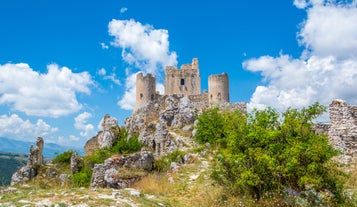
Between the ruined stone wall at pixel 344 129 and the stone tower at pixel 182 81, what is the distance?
120 ft

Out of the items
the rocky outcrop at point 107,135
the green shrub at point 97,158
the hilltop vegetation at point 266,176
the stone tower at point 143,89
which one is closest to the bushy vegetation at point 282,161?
the hilltop vegetation at point 266,176

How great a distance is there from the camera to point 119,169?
11883 millimetres

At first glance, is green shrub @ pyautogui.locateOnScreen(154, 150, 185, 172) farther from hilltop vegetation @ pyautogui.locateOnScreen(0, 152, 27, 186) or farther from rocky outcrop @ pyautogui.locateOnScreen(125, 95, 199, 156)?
hilltop vegetation @ pyautogui.locateOnScreen(0, 152, 27, 186)

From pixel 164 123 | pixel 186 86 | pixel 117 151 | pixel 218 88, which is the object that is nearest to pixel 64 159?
pixel 117 151

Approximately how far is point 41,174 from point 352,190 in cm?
2026

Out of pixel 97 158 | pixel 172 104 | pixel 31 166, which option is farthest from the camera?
pixel 172 104

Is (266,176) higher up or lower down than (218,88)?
lower down

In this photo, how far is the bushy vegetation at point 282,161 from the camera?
20.6 feet

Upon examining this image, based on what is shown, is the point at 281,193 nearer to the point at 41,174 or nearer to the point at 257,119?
the point at 257,119

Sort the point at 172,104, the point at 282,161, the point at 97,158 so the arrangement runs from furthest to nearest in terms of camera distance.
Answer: the point at 172,104
the point at 97,158
the point at 282,161

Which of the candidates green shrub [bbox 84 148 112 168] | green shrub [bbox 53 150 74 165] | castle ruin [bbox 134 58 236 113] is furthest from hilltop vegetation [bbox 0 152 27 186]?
castle ruin [bbox 134 58 236 113]

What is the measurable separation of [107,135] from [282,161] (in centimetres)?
2063

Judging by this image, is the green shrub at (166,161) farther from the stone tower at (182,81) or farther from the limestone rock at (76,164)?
the stone tower at (182,81)

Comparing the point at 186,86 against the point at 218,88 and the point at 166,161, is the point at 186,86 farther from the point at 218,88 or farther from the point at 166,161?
the point at 166,161
